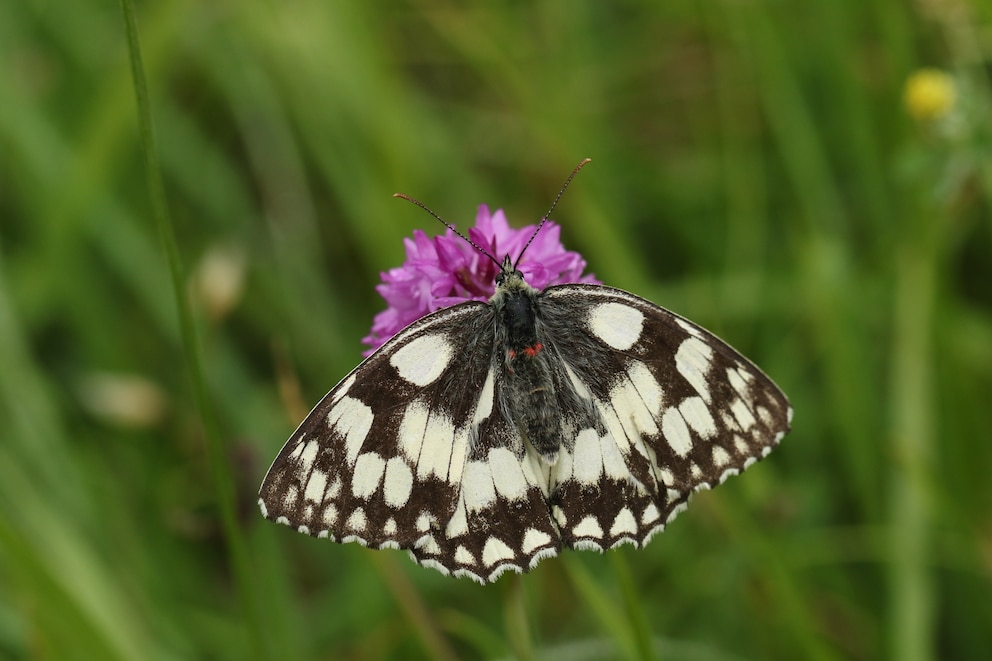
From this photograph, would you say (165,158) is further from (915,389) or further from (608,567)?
(915,389)

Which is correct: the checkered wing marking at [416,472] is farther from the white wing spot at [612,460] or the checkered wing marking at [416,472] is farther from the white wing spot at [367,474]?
the white wing spot at [612,460]

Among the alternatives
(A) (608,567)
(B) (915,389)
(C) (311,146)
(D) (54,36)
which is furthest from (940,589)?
(D) (54,36)

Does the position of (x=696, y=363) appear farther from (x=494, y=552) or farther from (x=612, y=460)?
(x=494, y=552)

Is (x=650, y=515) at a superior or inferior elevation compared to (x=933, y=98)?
inferior

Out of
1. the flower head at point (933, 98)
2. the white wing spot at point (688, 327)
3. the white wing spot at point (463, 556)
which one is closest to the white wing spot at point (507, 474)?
the white wing spot at point (463, 556)

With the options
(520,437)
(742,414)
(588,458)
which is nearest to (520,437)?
(520,437)
